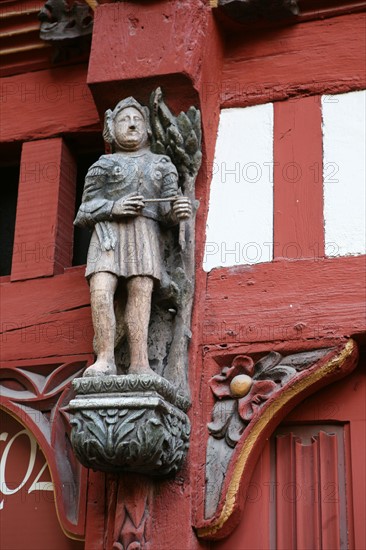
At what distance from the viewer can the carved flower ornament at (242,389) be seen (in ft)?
12.7

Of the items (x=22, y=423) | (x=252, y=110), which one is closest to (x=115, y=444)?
(x=22, y=423)

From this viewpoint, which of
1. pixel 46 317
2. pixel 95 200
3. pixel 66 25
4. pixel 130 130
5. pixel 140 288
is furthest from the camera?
pixel 66 25

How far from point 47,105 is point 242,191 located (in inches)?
41.2

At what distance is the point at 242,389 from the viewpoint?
153 inches

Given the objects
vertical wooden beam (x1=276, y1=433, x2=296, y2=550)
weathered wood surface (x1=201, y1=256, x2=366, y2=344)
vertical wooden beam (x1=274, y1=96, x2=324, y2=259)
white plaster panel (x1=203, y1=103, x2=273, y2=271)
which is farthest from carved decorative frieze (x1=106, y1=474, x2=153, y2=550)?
vertical wooden beam (x1=274, y1=96, x2=324, y2=259)

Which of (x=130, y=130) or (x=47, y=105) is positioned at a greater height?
(x=47, y=105)

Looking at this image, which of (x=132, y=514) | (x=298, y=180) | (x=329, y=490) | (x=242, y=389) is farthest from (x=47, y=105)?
(x=329, y=490)

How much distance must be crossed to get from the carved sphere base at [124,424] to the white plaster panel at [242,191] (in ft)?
2.26

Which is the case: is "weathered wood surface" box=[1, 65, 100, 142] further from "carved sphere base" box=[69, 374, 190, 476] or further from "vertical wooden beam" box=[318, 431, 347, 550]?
"vertical wooden beam" box=[318, 431, 347, 550]

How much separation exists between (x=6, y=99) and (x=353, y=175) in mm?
1636

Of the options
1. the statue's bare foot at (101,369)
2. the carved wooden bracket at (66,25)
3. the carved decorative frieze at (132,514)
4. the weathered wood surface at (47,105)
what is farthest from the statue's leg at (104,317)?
the carved wooden bracket at (66,25)

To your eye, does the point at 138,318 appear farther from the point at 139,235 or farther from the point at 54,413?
the point at 54,413

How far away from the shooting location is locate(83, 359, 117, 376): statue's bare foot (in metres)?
3.71

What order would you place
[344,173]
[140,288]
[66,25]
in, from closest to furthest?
[140,288]
[344,173]
[66,25]
